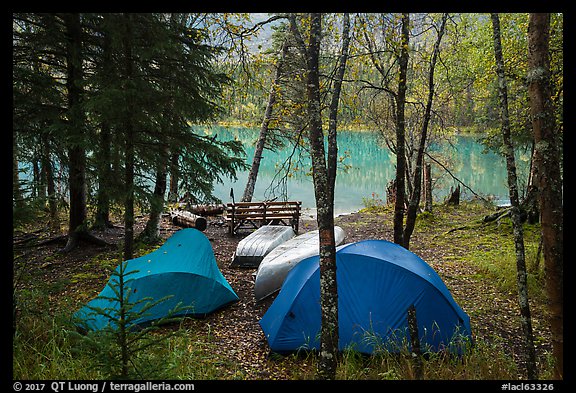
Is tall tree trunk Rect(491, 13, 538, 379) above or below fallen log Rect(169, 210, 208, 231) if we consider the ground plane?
above

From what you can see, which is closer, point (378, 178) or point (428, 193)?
point (428, 193)

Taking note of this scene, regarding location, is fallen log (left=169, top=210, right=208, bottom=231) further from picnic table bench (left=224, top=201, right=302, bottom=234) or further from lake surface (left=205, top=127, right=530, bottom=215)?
lake surface (left=205, top=127, right=530, bottom=215)

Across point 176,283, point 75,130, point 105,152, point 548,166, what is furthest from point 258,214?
point 548,166

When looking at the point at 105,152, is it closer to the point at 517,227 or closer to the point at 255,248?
the point at 255,248

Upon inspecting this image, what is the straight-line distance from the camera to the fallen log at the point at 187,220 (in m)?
13.8

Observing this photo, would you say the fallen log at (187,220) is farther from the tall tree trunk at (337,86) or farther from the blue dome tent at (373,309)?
the blue dome tent at (373,309)

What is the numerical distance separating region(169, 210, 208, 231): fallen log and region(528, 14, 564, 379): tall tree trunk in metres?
11.2

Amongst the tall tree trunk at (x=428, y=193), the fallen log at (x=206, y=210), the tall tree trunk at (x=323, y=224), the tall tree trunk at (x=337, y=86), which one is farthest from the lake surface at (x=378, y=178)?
the tall tree trunk at (x=323, y=224)

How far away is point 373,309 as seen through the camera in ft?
18.9

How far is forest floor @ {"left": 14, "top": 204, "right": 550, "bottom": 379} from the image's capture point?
5891mm

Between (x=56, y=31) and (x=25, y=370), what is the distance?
23.9 ft

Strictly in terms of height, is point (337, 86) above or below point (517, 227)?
above

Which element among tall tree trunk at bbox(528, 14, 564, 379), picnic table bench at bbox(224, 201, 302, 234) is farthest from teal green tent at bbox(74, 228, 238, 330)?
picnic table bench at bbox(224, 201, 302, 234)

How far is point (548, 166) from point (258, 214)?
10393 mm
